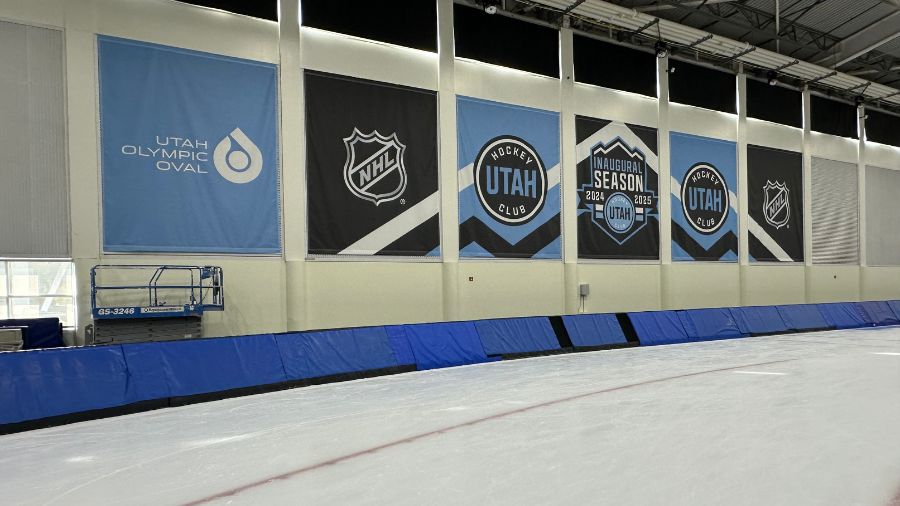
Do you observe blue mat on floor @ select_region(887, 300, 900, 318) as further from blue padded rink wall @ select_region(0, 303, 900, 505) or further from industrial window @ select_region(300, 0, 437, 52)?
industrial window @ select_region(300, 0, 437, 52)

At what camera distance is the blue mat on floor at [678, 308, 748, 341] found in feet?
55.7

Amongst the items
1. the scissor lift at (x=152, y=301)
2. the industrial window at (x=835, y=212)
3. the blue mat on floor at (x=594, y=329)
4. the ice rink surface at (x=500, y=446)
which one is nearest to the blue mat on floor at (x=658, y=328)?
the blue mat on floor at (x=594, y=329)

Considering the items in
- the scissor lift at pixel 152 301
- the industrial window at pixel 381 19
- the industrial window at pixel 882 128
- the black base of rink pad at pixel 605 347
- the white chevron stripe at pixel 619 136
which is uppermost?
the industrial window at pixel 381 19

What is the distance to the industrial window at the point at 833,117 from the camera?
2494 cm

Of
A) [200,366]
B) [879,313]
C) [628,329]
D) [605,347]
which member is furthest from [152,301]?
[879,313]

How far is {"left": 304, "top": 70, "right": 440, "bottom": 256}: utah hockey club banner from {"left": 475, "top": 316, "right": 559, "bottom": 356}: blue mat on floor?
346 centimetres

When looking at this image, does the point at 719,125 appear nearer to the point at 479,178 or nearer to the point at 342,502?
the point at 479,178

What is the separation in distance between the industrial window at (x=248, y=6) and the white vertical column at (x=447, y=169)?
4.39m

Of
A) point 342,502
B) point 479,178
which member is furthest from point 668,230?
point 342,502

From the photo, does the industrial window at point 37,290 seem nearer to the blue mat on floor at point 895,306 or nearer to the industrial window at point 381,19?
the industrial window at point 381,19

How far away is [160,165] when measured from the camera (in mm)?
13125

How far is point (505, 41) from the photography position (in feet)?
57.2

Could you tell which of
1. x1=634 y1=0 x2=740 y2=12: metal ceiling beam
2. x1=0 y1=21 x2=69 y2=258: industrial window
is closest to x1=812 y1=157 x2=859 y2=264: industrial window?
x1=634 y1=0 x2=740 y2=12: metal ceiling beam

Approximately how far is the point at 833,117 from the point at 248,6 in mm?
23533
